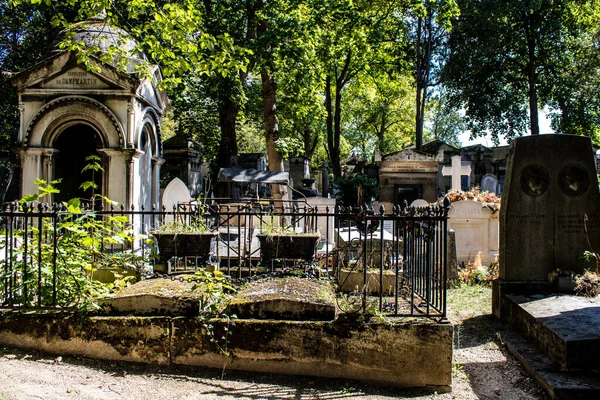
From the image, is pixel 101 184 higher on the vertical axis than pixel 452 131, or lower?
lower

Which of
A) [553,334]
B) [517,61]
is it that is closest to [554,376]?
[553,334]

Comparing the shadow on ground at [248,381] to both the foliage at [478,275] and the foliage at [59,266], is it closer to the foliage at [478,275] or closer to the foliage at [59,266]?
the foliage at [59,266]

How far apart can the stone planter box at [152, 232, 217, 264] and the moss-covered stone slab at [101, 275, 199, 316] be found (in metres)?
1.89

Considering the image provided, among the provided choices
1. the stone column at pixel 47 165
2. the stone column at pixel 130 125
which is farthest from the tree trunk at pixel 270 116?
the stone column at pixel 47 165

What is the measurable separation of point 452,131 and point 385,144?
17878 millimetres

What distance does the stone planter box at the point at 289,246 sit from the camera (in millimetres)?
6177

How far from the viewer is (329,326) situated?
3.92 metres

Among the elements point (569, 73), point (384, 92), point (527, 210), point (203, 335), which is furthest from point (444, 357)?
point (384, 92)

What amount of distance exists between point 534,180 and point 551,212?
49 cm

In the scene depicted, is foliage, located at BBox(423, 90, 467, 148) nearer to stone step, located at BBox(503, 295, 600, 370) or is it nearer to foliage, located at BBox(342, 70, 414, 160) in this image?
foliage, located at BBox(342, 70, 414, 160)

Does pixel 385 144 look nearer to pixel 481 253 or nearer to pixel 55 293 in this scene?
pixel 481 253

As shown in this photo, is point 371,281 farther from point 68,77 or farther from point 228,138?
point 228,138

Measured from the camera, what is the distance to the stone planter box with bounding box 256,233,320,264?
618cm

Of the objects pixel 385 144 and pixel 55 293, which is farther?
pixel 385 144
